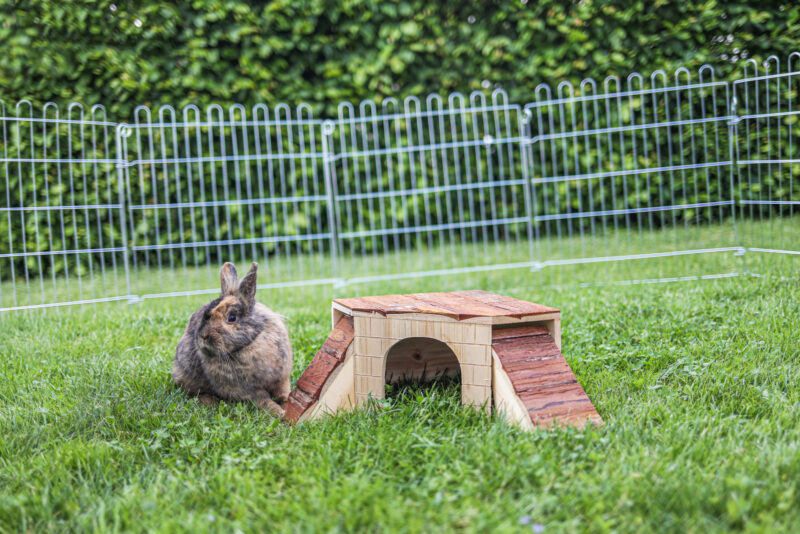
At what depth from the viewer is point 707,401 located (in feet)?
8.80

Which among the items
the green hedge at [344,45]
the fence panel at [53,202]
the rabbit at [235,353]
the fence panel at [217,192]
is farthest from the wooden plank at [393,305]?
the green hedge at [344,45]

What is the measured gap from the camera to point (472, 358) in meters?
2.58

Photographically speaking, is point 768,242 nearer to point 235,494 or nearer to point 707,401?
point 707,401

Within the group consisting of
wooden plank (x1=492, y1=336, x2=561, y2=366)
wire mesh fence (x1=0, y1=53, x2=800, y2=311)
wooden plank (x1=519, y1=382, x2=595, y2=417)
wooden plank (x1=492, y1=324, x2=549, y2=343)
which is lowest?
wooden plank (x1=519, y1=382, x2=595, y2=417)

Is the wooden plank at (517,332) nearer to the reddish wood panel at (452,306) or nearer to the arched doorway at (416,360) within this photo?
the reddish wood panel at (452,306)

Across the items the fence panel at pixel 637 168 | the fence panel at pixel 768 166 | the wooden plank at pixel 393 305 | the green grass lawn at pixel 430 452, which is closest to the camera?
the green grass lawn at pixel 430 452

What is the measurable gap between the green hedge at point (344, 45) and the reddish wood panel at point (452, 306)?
450 cm

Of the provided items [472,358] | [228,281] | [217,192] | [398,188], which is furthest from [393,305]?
→ [217,192]

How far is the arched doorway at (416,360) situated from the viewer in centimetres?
305

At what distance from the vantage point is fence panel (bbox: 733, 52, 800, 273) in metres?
4.98

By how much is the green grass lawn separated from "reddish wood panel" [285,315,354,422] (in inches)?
4.2

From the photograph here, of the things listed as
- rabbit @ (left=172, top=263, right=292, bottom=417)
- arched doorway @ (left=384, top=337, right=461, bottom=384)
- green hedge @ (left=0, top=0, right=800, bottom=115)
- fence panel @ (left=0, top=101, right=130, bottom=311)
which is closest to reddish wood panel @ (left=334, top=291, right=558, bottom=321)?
arched doorway @ (left=384, top=337, right=461, bottom=384)

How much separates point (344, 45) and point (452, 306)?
508cm

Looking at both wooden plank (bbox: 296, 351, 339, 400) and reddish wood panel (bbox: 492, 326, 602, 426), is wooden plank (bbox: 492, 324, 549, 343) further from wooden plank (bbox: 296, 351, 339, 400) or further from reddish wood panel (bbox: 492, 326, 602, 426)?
wooden plank (bbox: 296, 351, 339, 400)
